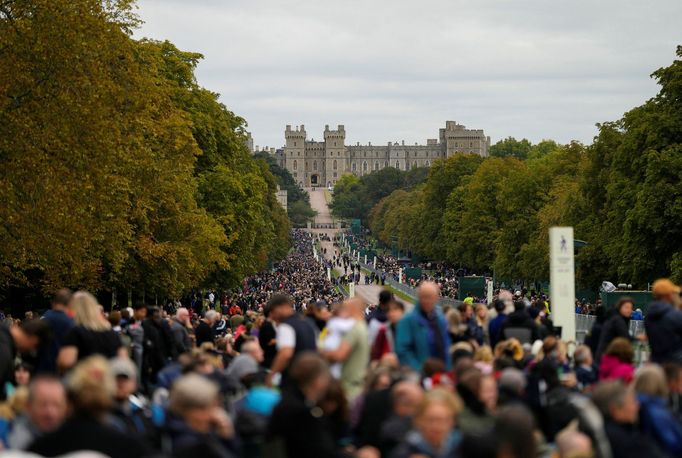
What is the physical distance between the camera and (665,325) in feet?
55.4

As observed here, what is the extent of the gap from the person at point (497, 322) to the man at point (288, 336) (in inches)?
257

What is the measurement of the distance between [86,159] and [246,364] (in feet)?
61.3

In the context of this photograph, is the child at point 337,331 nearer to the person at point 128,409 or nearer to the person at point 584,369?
the person at point 128,409

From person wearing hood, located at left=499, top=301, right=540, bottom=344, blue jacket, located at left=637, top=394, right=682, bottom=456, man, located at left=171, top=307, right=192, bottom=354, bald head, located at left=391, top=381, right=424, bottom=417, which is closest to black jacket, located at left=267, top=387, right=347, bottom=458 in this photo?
bald head, located at left=391, top=381, right=424, bottom=417

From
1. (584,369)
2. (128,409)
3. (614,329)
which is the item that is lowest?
(584,369)

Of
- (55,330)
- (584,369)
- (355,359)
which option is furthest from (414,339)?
(55,330)

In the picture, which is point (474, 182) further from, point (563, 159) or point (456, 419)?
point (456, 419)

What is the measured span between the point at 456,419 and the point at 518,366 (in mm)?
5035

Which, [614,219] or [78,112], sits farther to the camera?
[614,219]

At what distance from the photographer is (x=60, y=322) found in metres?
16.4

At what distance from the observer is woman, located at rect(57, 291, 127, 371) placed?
15.0 metres

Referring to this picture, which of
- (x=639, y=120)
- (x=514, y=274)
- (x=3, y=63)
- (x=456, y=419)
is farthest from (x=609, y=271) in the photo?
(x=456, y=419)

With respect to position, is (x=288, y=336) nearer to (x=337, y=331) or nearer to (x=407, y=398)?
(x=337, y=331)

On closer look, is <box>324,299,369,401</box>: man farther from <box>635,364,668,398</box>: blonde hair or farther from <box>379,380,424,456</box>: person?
<box>635,364,668,398</box>: blonde hair
